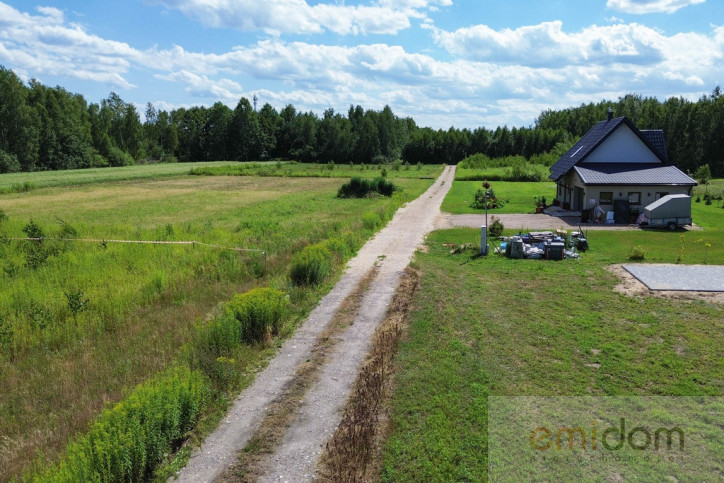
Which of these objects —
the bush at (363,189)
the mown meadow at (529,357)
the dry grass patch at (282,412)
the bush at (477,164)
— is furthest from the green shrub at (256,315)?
the bush at (477,164)

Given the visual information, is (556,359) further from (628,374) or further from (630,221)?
(630,221)

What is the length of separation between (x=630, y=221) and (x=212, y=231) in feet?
76.0

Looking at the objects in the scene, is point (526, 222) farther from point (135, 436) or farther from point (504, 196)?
point (135, 436)

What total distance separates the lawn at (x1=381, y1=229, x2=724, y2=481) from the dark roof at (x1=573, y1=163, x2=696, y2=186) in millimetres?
14807

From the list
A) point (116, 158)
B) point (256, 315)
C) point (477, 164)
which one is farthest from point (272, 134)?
point (256, 315)

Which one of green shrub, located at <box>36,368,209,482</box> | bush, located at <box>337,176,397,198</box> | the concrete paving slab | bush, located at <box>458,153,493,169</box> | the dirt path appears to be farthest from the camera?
bush, located at <box>458,153,493,169</box>

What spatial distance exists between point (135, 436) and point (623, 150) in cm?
3274

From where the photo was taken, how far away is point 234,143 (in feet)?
366

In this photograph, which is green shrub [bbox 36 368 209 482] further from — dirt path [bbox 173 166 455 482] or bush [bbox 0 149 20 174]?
bush [bbox 0 149 20 174]

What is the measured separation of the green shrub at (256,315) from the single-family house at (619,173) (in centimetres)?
2358

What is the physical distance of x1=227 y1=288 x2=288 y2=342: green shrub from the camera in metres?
11.1

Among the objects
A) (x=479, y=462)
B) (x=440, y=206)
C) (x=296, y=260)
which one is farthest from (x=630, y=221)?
(x=479, y=462)

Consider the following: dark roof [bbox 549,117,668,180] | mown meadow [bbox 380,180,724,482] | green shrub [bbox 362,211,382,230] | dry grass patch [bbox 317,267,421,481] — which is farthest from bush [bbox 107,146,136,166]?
dry grass patch [bbox 317,267,421,481]

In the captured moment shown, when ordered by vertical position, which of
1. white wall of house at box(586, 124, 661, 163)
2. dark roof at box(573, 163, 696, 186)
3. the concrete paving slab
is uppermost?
white wall of house at box(586, 124, 661, 163)
